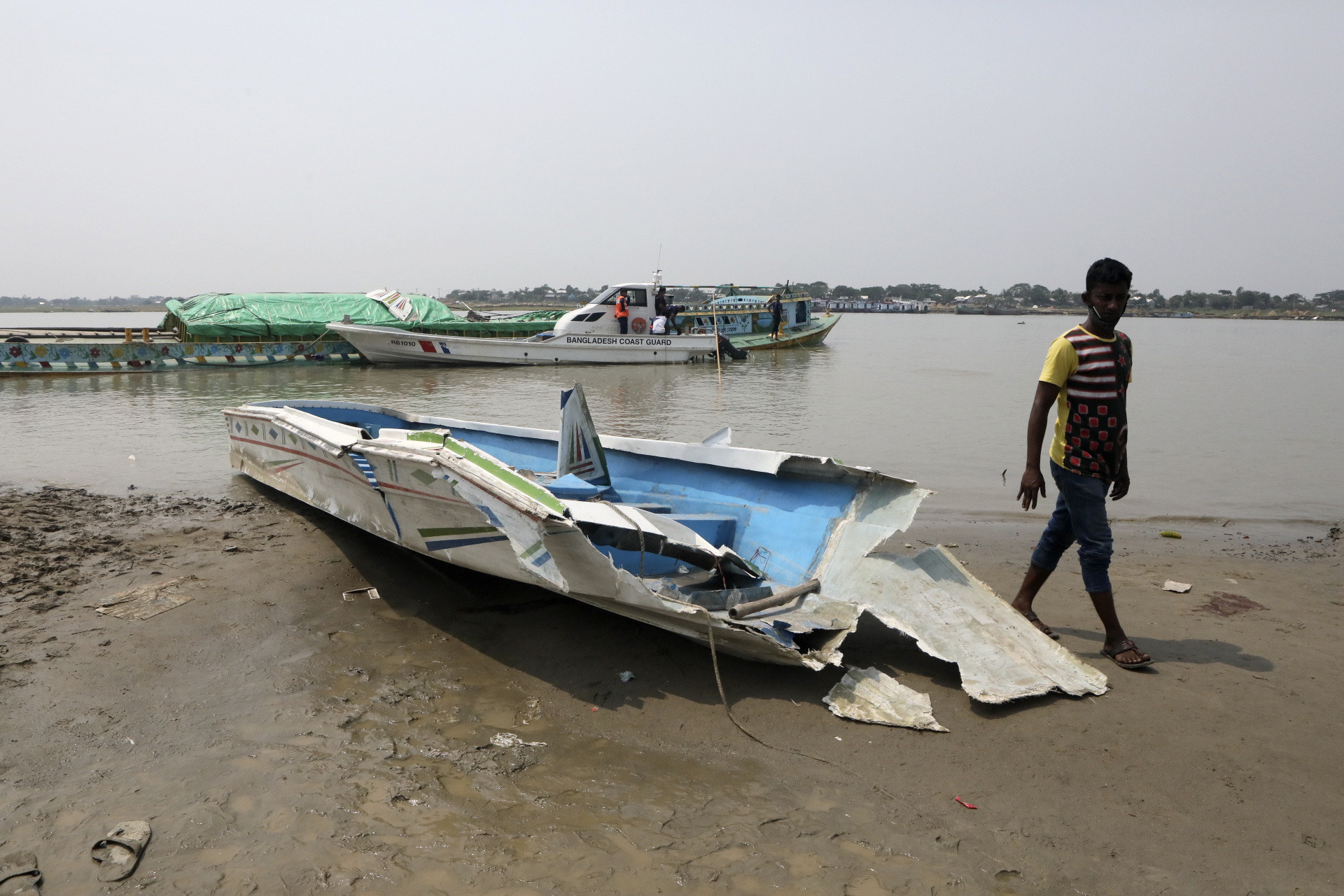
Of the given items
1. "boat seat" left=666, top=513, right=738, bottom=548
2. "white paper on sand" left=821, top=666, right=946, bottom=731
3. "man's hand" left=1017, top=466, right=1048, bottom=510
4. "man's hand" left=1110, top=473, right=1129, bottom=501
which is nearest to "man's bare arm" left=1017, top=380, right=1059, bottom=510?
"man's hand" left=1017, top=466, right=1048, bottom=510

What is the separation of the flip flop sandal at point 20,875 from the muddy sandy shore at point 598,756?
0.13ft

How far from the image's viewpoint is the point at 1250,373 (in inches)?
877

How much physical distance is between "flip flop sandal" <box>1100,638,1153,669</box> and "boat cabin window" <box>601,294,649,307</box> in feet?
67.3

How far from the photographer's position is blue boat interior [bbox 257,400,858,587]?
4312mm

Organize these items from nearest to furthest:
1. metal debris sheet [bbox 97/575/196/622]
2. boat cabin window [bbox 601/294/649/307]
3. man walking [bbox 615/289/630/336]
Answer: metal debris sheet [bbox 97/575/196/622] → man walking [bbox 615/289/630/336] → boat cabin window [bbox 601/294/649/307]

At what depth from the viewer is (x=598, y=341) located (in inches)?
882

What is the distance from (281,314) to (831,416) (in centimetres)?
1631

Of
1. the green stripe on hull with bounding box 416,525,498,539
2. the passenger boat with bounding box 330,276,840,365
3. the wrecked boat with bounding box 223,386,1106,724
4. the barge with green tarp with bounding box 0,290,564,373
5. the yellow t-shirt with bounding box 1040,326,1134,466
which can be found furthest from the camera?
the passenger boat with bounding box 330,276,840,365

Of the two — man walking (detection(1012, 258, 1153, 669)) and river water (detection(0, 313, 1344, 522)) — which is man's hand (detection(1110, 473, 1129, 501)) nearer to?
man walking (detection(1012, 258, 1153, 669))

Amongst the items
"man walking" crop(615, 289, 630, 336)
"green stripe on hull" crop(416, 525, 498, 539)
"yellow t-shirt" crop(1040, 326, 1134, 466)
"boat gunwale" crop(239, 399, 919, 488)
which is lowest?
"green stripe on hull" crop(416, 525, 498, 539)

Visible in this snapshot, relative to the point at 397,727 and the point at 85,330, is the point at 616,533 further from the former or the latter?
the point at 85,330

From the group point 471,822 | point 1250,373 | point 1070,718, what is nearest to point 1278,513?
point 1070,718

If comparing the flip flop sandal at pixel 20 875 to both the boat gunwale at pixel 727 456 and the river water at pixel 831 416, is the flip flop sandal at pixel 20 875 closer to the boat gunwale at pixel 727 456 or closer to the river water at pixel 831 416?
the boat gunwale at pixel 727 456

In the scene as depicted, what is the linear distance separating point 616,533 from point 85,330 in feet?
69.7
